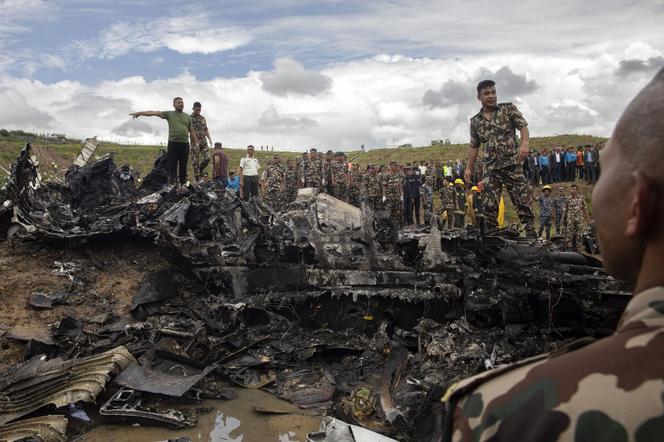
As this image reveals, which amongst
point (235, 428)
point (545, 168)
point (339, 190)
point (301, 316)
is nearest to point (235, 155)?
point (545, 168)

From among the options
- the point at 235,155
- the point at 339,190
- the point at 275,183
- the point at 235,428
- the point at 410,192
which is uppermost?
the point at 235,155

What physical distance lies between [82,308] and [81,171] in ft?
13.2

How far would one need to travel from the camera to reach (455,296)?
5.87 m

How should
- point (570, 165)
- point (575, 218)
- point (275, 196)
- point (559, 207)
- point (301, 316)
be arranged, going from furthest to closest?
point (570, 165) → point (275, 196) → point (559, 207) → point (575, 218) → point (301, 316)

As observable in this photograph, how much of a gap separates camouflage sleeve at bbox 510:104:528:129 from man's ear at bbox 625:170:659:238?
6694 millimetres

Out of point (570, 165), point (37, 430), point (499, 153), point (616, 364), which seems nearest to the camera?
point (616, 364)

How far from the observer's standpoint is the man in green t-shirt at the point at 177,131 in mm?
10367

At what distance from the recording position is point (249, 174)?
49.2 ft

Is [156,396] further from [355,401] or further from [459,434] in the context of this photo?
[459,434]

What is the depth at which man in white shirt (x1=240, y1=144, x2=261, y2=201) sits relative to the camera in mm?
14922

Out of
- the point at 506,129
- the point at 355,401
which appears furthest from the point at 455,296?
the point at 506,129

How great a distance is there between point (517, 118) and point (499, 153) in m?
0.55

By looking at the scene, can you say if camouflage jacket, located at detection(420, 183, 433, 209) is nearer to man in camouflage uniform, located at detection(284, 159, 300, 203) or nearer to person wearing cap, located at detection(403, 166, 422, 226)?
person wearing cap, located at detection(403, 166, 422, 226)

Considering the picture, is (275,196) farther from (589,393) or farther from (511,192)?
(589,393)
